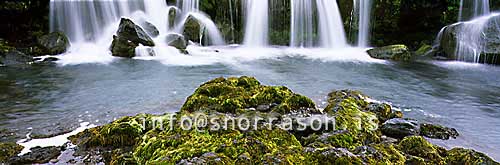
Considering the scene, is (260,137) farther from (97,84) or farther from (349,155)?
(97,84)

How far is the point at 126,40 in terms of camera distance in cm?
1424

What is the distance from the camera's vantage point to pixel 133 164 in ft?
10.5

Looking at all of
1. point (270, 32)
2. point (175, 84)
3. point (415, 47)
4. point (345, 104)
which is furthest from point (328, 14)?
point (345, 104)

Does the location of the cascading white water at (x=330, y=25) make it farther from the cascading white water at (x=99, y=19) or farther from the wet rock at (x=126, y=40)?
the wet rock at (x=126, y=40)

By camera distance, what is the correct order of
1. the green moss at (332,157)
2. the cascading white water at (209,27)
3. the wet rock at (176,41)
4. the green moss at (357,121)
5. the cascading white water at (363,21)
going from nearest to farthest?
the green moss at (332,157) → the green moss at (357,121) → the wet rock at (176,41) → the cascading white water at (209,27) → the cascading white water at (363,21)

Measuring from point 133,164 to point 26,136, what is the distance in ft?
8.19

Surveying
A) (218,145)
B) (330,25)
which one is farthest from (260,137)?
(330,25)

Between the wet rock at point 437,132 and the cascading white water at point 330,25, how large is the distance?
14.0m

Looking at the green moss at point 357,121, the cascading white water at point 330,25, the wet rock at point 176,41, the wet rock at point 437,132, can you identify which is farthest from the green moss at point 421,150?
the cascading white water at point 330,25

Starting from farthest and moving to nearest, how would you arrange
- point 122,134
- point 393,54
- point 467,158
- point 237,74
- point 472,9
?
point 472,9 → point 393,54 → point 237,74 → point 122,134 → point 467,158

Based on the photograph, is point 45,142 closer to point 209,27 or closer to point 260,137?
point 260,137

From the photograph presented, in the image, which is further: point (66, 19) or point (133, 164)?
point (66, 19)

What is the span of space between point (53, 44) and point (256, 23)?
1008 cm

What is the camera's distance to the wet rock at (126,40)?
13.9 metres
